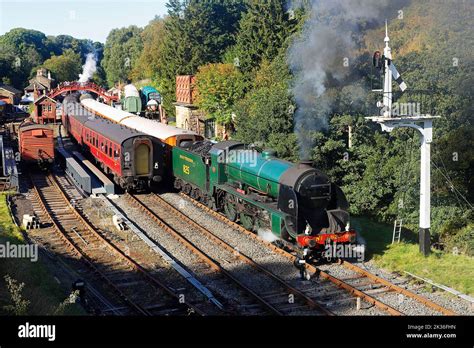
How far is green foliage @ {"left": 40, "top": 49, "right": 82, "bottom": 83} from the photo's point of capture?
8362 cm


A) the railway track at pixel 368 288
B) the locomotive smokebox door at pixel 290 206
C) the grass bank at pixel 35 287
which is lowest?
the railway track at pixel 368 288

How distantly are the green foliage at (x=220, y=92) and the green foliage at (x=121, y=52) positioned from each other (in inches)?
1424

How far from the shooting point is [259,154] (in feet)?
60.3

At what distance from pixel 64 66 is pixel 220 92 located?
5213 centimetres

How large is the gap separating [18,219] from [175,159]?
23.4 ft

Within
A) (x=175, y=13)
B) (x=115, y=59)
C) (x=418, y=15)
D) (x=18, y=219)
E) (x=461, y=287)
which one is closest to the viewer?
(x=461, y=287)

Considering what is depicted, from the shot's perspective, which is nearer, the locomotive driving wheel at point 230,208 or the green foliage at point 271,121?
the locomotive driving wheel at point 230,208

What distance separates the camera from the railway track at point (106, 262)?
12555 millimetres

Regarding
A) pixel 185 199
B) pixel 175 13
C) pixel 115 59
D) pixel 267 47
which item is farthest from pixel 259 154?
pixel 115 59

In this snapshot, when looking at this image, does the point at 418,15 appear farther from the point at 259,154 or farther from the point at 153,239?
the point at 153,239

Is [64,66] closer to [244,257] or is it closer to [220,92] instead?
[220,92]

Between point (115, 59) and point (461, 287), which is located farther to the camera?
point (115, 59)

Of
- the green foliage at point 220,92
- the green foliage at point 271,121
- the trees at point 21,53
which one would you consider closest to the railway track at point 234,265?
the green foliage at point 271,121

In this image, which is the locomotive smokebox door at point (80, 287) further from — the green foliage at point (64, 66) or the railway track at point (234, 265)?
the green foliage at point (64, 66)
